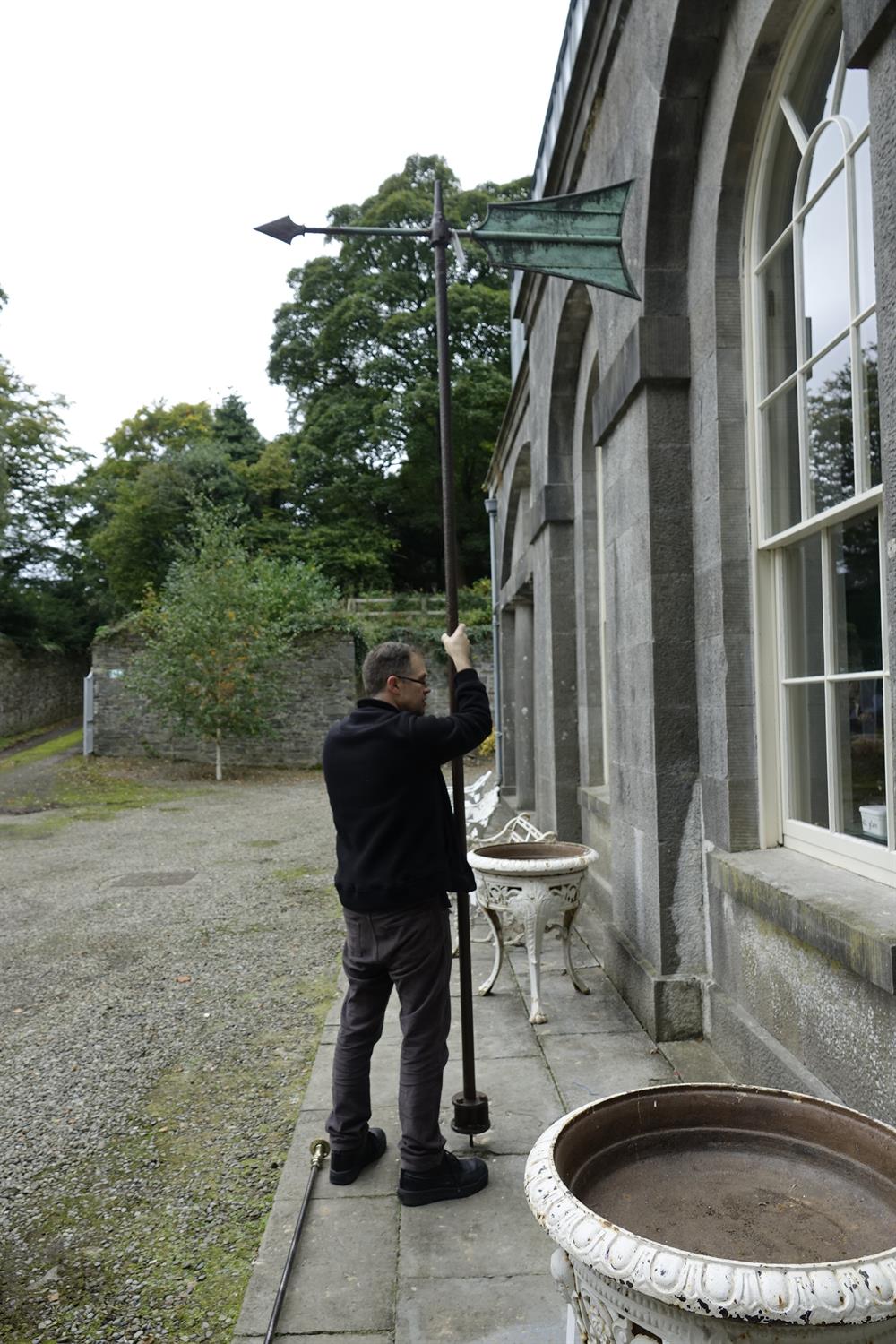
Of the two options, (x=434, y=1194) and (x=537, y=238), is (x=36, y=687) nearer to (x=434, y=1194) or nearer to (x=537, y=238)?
(x=537, y=238)

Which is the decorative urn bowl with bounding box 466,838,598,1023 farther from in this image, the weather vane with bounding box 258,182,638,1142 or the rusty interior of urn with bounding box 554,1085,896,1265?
the rusty interior of urn with bounding box 554,1085,896,1265

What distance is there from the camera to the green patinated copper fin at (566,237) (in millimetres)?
3688

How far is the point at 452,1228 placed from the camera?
3006mm

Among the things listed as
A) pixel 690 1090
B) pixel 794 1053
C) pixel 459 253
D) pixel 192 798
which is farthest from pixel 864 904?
pixel 192 798

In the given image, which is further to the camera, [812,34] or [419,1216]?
[812,34]

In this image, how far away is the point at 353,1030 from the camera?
3361 mm

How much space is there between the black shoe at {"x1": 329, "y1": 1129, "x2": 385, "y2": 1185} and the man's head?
4.95ft

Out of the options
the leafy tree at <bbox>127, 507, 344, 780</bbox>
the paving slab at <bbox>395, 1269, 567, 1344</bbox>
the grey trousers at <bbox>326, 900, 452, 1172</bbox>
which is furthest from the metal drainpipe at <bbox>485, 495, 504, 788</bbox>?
the paving slab at <bbox>395, 1269, 567, 1344</bbox>

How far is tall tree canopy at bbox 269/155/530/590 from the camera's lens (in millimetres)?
34281

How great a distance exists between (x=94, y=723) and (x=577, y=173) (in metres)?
19.5

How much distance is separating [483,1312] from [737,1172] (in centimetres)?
101

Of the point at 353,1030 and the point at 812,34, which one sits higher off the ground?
the point at 812,34

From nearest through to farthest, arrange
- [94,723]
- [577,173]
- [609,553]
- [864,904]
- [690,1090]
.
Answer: [690,1090] < [864,904] < [609,553] < [577,173] < [94,723]

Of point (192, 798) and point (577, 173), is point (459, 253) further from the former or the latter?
point (192, 798)
